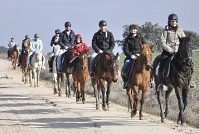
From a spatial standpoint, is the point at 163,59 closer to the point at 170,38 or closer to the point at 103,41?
the point at 170,38

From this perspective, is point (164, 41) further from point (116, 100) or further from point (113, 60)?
point (116, 100)

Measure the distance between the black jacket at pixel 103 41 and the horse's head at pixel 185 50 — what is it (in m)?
4.51

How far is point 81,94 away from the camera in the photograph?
20641 millimetres

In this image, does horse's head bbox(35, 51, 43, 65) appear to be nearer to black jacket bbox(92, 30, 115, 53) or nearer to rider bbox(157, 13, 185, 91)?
black jacket bbox(92, 30, 115, 53)

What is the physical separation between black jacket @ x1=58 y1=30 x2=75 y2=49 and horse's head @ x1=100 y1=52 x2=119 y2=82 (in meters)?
5.74

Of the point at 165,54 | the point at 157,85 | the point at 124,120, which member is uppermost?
the point at 165,54

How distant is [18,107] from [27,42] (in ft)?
44.0

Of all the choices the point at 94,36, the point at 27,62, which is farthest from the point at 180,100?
the point at 27,62

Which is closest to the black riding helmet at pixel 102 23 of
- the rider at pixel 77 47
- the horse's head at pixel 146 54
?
the rider at pixel 77 47

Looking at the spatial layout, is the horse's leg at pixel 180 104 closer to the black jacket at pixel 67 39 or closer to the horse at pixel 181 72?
the horse at pixel 181 72

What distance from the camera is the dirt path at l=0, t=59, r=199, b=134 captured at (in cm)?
1346

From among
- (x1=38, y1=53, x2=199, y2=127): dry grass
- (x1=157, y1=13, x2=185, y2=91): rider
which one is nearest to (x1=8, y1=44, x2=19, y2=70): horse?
(x1=38, y1=53, x2=199, y2=127): dry grass

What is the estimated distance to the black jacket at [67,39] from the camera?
75.6 feet

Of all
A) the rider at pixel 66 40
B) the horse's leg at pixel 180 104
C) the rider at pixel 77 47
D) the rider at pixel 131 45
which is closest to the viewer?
the horse's leg at pixel 180 104
